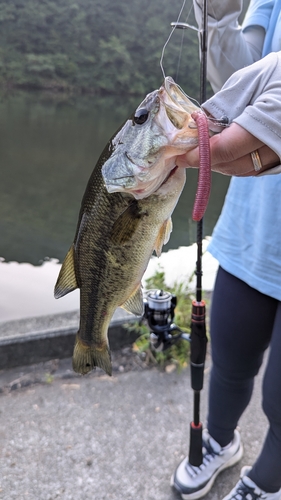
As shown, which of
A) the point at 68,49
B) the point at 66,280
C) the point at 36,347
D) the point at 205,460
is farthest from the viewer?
the point at 68,49

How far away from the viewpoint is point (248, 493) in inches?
75.1

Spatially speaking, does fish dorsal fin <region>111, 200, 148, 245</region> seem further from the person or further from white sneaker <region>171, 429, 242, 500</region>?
white sneaker <region>171, 429, 242, 500</region>

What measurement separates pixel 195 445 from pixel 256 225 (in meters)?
1.15

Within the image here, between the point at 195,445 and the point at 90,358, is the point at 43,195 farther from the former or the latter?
the point at 90,358

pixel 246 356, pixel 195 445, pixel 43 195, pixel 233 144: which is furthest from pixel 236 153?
pixel 43 195

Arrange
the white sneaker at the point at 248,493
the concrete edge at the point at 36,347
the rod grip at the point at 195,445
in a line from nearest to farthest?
1. the white sneaker at the point at 248,493
2. the rod grip at the point at 195,445
3. the concrete edge at the point at 36,347

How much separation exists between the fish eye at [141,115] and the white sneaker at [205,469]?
5.75 feet

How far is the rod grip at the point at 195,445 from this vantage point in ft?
6.75

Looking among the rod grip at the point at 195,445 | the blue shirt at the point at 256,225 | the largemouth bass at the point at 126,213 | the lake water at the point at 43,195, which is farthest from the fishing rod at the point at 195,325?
the lake water at the point at 43,195

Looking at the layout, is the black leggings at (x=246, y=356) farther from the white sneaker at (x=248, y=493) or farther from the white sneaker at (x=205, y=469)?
the white sneaker at (x=205, y=469)

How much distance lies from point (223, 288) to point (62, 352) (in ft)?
5.18

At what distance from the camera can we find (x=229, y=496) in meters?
1.95

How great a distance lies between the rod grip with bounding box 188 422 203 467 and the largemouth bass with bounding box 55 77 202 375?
2.62ft

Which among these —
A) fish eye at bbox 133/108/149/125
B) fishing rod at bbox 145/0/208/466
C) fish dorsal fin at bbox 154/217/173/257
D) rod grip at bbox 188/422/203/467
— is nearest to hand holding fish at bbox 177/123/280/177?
fish eye at bbox 133/108/149/125
